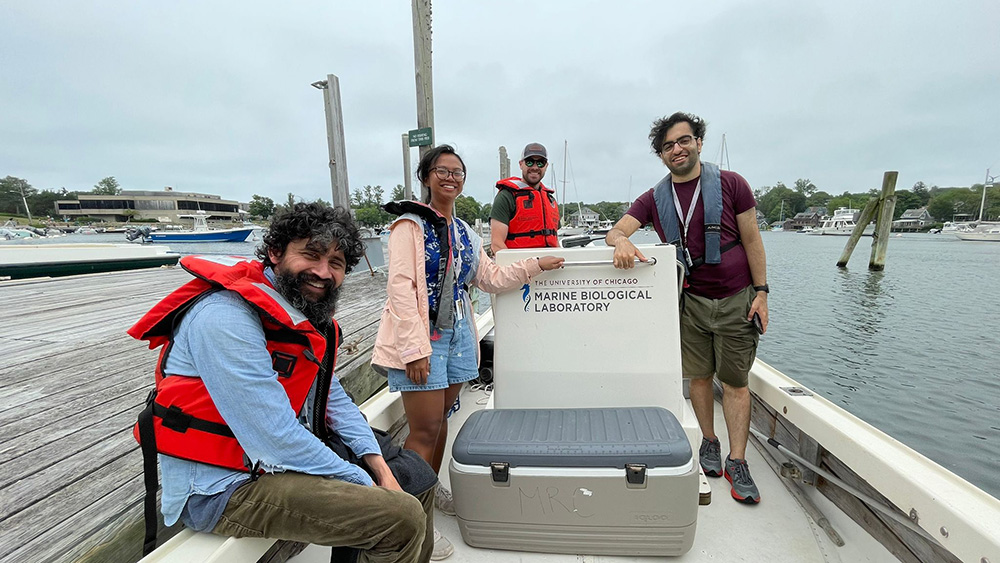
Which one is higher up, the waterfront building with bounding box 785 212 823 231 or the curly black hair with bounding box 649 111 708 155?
the curly black hair with bounding box 649 111 708 155

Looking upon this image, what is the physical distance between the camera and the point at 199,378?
1139 mm

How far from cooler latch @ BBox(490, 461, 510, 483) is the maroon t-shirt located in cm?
129

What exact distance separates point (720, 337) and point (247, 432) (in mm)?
1995

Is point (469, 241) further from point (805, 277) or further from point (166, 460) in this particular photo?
point (805, 277)

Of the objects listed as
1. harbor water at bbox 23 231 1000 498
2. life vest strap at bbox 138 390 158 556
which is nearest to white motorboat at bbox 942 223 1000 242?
harbor water at bbox 23 231 1000 498

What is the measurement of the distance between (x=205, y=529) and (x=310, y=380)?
44 centimetres

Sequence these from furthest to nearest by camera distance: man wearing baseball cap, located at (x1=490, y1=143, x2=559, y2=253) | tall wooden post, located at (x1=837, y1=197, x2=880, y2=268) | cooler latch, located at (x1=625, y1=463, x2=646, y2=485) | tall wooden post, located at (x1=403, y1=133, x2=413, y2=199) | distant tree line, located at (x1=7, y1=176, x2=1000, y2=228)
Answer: distant tree line, located at (x1=7, y1=176, x2=1000, y2=228), tall wooden post, located at (x1=837, y1=197, x2=880, y2=268), tall wooden post, located at (x1=403, y1=133, x2=413, y2=199), man wearing baseball cap, located at (x1=490, y1=143, x2=559, y2=253), cooler latch, located at (x1=625, y1=463, x2=646, y2=485)

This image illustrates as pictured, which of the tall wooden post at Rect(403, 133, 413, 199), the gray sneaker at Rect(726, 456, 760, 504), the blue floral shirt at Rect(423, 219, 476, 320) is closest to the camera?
the blue floral shirt at Rect(423, 219, 476, 320)

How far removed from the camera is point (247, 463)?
3.91 ft

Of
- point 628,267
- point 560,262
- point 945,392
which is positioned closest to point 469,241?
point 560,262

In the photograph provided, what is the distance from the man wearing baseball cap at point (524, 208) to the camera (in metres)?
3.29

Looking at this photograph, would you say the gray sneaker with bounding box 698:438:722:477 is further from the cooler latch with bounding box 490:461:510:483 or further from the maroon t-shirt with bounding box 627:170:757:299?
the cooler latch with bounding box 490:461:510:483

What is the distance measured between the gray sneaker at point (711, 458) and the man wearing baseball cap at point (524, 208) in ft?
5.83

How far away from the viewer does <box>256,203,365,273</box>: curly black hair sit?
1306 mm
